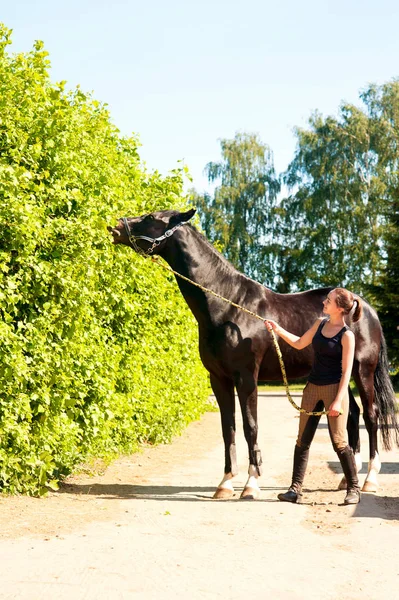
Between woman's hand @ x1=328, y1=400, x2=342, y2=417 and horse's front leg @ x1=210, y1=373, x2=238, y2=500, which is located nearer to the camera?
woman's hand @ x1=328, y1=400, x2=342, y2=417

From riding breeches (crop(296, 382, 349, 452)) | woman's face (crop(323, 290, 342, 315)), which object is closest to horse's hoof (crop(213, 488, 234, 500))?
riding breeches (crop(296, 382, 349, 452))

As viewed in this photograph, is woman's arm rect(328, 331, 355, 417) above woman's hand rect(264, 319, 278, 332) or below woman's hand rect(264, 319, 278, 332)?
below

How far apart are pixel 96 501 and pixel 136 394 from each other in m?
2.72

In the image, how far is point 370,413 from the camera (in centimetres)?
858

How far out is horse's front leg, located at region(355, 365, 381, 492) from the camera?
27.1ft

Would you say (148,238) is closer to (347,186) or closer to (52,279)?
(52,279)

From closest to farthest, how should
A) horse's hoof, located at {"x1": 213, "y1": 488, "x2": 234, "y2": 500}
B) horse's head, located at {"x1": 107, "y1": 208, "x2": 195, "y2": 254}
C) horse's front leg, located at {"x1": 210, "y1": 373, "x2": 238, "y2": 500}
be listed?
horse's hoof, located at {"x1": 213, "y1": 488, "x2": 234, "y2": 500}, horse's head, located at {"x1": 107, "y1": 208, "x2": 195, "y2": 254}, horse's front leg, located at {"x1": 210, "y1": 373, "x2": 238, "y2": 500}

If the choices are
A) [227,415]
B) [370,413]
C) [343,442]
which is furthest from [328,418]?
[370,413]

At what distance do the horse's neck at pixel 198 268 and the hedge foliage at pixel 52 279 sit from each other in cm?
71

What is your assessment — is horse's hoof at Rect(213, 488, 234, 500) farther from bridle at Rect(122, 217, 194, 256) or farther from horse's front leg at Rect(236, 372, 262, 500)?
bridle at Rect(122, 217, 194, 256)

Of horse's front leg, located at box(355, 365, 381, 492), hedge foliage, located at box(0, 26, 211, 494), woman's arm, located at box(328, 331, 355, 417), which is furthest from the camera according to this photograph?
horse's front leg, located at box(355, 365, 381, 492)

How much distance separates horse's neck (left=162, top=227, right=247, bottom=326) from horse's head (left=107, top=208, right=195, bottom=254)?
100mm

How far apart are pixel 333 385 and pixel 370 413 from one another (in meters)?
1.55

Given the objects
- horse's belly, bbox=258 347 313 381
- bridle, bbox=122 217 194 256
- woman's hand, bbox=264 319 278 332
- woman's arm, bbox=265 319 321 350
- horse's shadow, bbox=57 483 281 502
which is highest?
bridle, bbox=122 217 194 256
